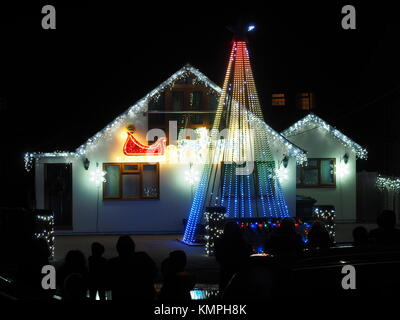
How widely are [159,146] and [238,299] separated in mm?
16604

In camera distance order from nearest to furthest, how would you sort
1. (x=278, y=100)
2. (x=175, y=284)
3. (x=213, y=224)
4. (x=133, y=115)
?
(x=175, y=284), (x=213, y=224), (x=133, y=115), (x=278, y=100)

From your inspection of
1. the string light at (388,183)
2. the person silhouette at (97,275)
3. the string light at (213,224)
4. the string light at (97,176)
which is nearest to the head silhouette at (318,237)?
the person silhouette at (97,275)

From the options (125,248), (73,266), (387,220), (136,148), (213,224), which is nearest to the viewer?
(125,248)

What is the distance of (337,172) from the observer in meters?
25.8

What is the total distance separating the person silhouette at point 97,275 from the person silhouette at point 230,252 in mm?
1709

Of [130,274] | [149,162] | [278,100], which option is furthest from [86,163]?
[130,274]

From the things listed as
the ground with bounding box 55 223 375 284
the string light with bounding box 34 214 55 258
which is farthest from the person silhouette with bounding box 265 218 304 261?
the string light with bounding box 34 214 55 258

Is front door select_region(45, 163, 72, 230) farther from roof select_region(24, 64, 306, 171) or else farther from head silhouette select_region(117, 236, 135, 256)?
head silhouette select_region(117, 236, 135, 256)

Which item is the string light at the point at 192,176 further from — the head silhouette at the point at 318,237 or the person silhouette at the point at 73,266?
the person silhouette at the point at 73,266

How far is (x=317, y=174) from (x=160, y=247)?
9.12 metres

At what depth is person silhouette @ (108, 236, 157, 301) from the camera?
7.64 m

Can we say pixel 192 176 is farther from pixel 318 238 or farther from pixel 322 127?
pixel 318 238

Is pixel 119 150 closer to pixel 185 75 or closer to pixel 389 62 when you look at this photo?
pixel 185 75

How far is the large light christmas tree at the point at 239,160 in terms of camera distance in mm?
18953
